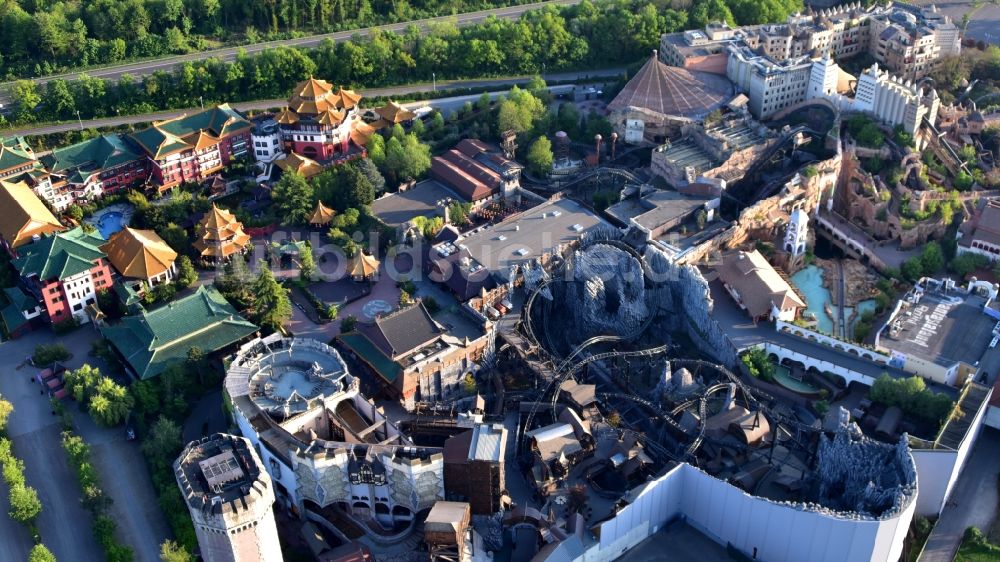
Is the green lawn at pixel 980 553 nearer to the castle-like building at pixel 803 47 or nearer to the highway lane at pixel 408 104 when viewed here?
the castle-like building at pixel 803 47

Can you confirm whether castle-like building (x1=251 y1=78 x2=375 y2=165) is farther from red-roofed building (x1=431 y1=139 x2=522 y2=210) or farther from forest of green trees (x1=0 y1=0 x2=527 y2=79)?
forest of green trees (x1=0 y1=0 x2=527 y2=79)

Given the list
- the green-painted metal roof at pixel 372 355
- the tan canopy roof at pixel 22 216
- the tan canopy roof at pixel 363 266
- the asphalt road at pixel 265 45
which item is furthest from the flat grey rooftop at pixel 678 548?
the asphalt road at pixel 265 45

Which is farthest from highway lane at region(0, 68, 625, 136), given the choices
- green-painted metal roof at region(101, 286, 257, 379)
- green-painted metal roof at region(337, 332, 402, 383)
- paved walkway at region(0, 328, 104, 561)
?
green-painted metal roof at region(337, 332, 402, 383)

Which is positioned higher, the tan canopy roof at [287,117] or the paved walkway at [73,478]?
the tan canopy roof at [287,117]

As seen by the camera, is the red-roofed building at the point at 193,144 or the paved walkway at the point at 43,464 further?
the red-roofed building at the point at 193,144

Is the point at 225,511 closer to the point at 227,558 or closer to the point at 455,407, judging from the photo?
the point at 227,558

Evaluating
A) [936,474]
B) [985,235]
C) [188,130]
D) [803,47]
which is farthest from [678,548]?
[803,47]
